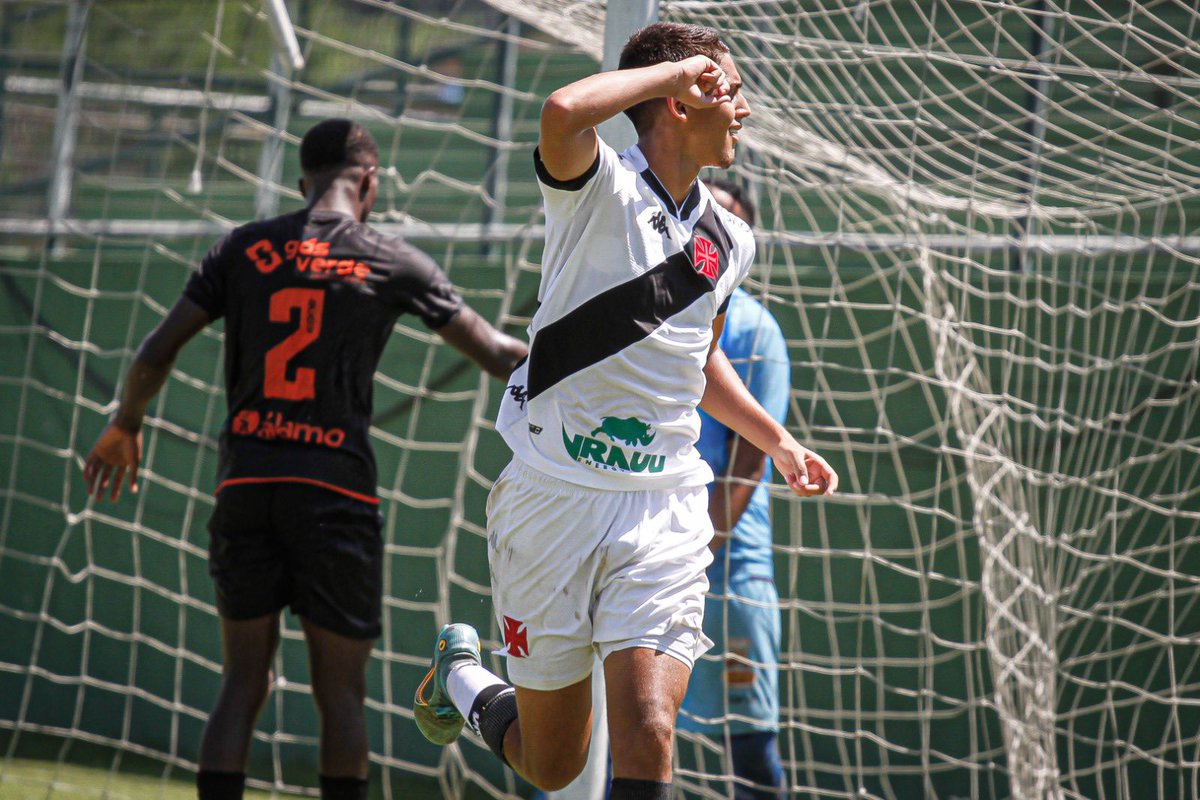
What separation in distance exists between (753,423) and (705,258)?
1.36 ft

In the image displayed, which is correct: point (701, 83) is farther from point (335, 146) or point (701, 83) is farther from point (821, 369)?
point (821, 369)

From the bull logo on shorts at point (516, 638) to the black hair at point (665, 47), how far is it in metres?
1.11

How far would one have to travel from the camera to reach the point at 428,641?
5.51m

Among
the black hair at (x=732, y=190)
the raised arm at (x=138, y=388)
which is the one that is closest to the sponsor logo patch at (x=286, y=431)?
the raised arm at (x=138, y=388)

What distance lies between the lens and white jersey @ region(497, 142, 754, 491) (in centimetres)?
253

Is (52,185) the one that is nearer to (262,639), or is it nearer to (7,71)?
(7,71)

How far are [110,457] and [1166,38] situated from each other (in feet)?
13.6

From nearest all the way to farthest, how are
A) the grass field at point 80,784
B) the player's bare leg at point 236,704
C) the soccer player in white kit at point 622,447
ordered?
the soccer player in white kit at point 622,447
the player's bare leg at point 236,704
the grass field at point 80,784

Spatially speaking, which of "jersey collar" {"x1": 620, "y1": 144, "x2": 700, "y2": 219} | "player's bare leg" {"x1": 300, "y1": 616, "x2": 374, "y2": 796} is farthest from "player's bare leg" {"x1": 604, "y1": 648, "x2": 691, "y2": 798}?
"player's bare leg" {"x1": 300, "y1": 616, "x2": 374, "y2": 796}

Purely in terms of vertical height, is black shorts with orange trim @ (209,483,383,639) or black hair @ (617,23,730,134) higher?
black hair @ (617,23,730,134)

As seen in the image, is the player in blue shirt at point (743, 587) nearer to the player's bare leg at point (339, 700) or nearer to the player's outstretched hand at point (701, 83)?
the player's bare leg at point (339, 700)

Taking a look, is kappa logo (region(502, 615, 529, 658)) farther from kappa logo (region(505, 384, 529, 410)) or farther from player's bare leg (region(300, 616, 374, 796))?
player's bare leg (region(300, 616, 374, 796))

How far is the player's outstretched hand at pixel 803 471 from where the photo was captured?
8.77ft

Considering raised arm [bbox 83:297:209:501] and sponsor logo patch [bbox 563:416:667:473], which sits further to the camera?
raised arm [bbox 83:297:209:501]
